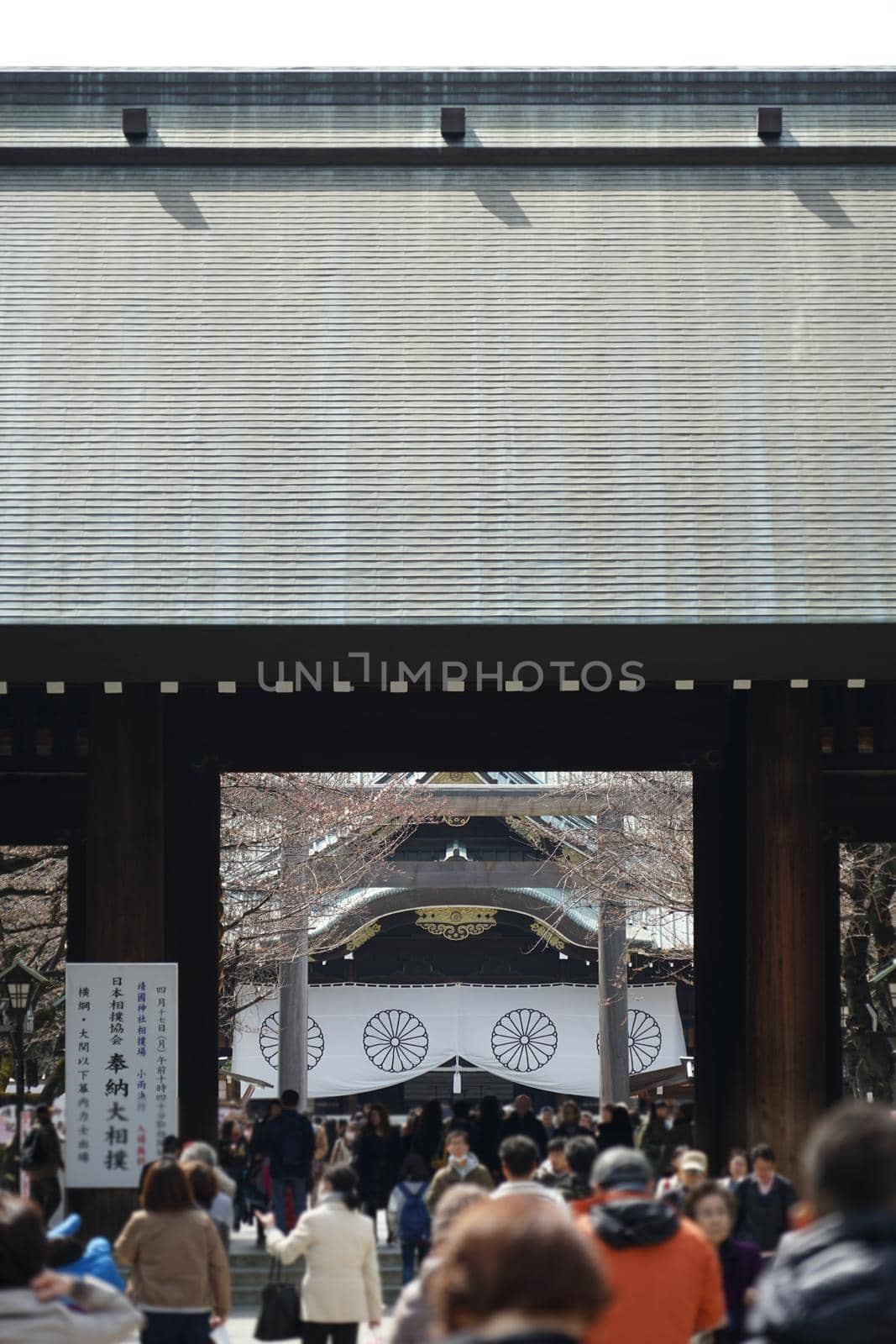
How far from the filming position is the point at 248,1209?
13.8 meters

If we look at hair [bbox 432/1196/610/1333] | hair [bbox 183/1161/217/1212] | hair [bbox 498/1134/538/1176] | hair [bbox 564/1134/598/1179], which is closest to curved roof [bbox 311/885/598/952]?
hair [bbox 564/1134/598/1179]

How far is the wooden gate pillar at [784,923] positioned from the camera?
10352 mm

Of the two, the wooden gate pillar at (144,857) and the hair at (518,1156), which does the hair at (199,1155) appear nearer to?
the hair at (518,1156)

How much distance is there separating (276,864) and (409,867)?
545cm

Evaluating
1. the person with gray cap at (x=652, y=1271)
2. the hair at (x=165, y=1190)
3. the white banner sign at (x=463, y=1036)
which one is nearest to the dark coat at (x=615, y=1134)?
the hair at (x=165, y=1190)

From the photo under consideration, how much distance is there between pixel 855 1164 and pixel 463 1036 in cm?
2731

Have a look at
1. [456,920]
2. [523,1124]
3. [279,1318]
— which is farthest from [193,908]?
[456,920]

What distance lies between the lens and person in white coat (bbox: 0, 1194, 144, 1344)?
364cm

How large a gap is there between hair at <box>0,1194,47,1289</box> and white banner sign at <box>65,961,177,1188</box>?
6581mm

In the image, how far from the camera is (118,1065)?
10227 mm

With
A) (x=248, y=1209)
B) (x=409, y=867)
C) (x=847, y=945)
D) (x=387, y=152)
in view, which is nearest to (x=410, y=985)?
(x=409, y=867)

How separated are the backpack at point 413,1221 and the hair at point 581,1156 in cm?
204

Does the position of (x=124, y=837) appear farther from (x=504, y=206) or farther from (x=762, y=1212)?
(x=504, y=206)

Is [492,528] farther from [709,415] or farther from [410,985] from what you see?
[410,985]
